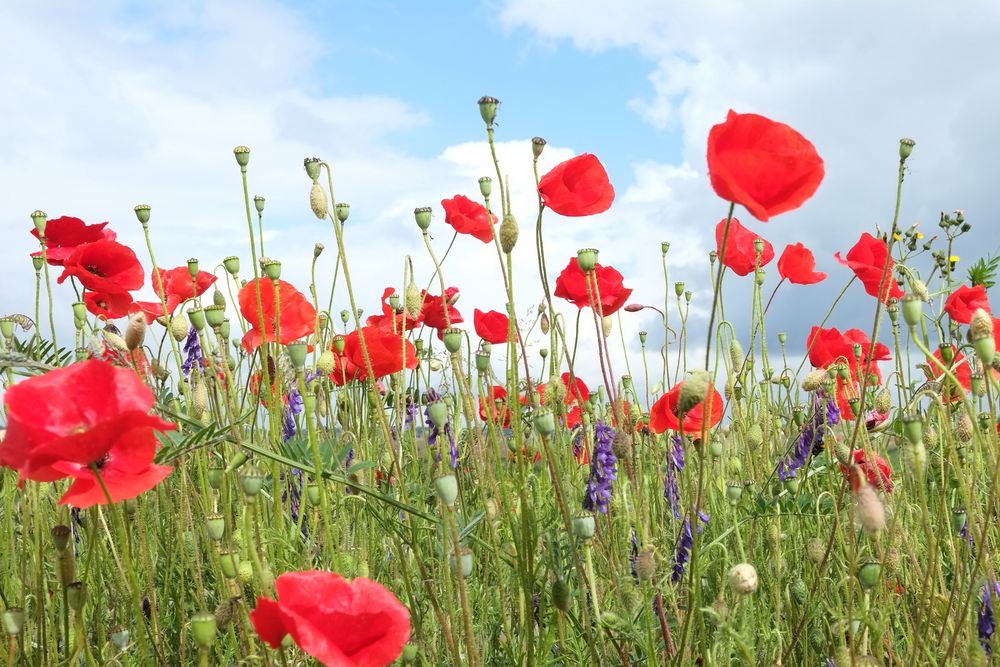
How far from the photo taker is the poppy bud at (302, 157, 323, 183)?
1819 millimetres

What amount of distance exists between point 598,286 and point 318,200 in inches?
29.5

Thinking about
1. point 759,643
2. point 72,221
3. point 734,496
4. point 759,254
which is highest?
point 72,221

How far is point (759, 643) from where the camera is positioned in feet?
7.68

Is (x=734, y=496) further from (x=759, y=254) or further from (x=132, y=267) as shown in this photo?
(x=132, y=267)

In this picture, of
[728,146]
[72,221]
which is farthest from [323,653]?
[72,221]

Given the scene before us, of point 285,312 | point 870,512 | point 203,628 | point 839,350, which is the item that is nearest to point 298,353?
point 203,628

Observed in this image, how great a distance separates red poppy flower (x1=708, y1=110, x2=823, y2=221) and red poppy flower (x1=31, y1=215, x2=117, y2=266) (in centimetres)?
176

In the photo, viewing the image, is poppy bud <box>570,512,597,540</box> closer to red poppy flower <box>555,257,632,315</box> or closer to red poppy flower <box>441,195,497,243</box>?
red poppy flower <box>555,257,632,315</box>

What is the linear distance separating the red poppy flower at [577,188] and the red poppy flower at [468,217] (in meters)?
0.56

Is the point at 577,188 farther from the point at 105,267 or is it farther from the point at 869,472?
the point at 105,267

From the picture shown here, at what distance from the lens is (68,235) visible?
2439 mm

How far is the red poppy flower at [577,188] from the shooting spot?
1.85 m

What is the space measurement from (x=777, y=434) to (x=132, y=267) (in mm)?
2385

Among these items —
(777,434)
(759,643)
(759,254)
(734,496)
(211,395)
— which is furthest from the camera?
(777,434)
